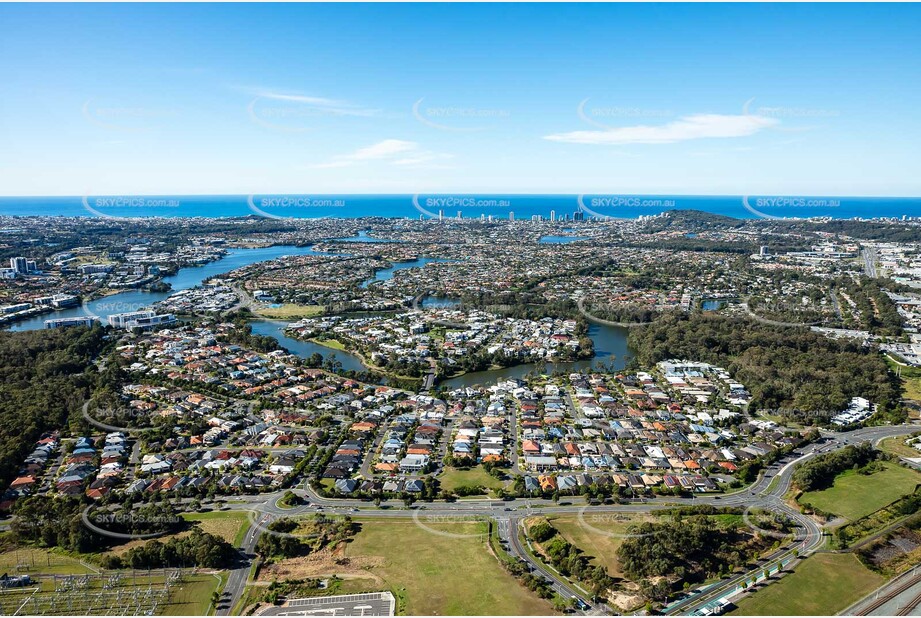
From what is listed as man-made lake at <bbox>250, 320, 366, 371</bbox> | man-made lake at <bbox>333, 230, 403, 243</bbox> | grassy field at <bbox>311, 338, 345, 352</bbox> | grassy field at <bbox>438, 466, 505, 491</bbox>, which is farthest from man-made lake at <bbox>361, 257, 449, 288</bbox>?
grassy field at <bbox>438, 466, 505, 491</bbox>

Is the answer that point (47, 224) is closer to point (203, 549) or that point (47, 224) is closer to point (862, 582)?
point (203, 549)

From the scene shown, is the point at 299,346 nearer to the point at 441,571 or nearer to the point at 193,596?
the point at 193,596

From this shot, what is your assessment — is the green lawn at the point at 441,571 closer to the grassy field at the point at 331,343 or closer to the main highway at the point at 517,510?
the main highway at the point at 517,510

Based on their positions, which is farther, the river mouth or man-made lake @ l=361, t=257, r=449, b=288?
man-made lake @ l=361, t=257, r=449, b=288

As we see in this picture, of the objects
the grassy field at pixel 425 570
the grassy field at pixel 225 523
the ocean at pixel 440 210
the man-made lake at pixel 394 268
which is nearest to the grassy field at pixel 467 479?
the grassy field at pixel 425 570

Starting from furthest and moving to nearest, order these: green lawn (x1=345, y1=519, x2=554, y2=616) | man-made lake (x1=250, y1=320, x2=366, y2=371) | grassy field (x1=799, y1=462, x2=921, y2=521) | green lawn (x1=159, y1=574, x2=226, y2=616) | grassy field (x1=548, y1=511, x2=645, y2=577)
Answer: man-made lake (x1=250, y1=320, x2=366, y2=371)
grassy field (x1=799, y1=462, x2=921, y2=521)
grassy field (x1=548, y1=511, x2=645, y2=577)
green lawn (x1=345, y1=519, x2=554, y2=616)
green lawn (x1=159, y1=574, x2=226, y2=616)

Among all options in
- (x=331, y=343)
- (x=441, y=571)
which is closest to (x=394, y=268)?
(x=331, y=343)

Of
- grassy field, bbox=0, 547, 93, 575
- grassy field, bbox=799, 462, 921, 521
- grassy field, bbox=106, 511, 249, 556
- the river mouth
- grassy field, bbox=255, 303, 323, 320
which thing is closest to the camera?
grassy field, bbox=0, 547, 93, 575

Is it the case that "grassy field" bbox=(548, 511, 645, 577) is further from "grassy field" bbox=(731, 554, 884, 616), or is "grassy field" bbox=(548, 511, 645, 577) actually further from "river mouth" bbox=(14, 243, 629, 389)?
"river mouth" bbox=(14, 243, 629, 389)
